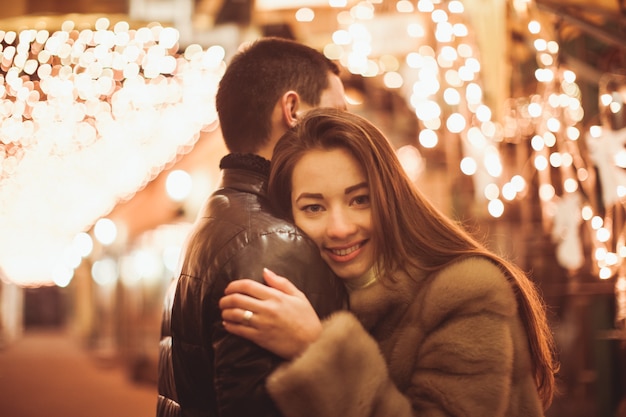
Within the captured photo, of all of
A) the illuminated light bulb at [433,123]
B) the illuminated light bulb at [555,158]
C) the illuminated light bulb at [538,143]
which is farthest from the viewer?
the illuminated light bulb at [433,123]

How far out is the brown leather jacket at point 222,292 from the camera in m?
1.80

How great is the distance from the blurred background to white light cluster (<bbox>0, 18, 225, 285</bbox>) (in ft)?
0.14

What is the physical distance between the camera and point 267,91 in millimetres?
2357

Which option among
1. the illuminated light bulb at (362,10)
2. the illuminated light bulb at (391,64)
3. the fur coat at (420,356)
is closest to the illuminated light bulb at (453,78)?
the illuminated light bulb at (362,10)

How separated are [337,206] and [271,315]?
529 millimetres

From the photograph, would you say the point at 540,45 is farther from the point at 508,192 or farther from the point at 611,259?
the point at 611,259

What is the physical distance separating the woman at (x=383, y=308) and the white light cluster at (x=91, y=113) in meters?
6.16

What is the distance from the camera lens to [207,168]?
1386cm

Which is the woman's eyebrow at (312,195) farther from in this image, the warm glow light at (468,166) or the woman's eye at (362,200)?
the warm glow light at (468,166)

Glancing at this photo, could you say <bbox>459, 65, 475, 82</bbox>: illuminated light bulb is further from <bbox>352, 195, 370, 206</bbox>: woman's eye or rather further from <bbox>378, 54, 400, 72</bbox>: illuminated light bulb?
<bbox>352, 195, 370, 206</bbox>: woman's eye

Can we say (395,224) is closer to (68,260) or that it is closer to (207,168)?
(207,168)

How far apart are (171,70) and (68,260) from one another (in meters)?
15.8

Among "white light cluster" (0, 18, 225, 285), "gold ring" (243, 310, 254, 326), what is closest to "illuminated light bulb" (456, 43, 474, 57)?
"white light cluster" (0, 18, 225, 285)

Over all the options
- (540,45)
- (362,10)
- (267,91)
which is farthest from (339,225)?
(362,10)
